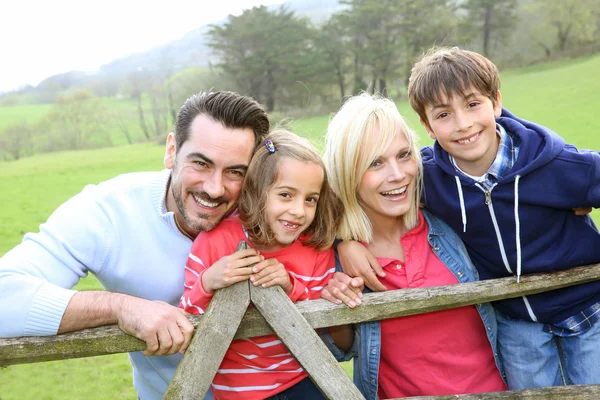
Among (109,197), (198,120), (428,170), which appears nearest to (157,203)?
(109,197)

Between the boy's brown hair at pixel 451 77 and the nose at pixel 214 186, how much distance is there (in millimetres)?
1259

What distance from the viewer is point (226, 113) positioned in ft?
10.1

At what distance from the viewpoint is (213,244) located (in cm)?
285

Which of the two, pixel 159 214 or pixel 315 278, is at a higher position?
pixel 159 214

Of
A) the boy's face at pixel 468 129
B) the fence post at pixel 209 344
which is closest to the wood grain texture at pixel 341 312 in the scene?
the fence post at pixel 209 344

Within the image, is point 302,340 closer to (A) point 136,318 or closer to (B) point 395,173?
(A) point 136,318

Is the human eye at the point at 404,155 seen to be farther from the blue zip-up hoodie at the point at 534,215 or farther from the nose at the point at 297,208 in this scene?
the nose at the point at 297,208

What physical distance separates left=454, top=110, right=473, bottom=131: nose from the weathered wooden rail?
0.91 meters

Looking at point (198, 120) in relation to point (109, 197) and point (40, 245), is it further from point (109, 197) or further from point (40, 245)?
point (40, 245)

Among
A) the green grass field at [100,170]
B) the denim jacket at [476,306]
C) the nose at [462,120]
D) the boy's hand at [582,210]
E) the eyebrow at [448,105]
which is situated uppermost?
the eyebrow at [448,105]

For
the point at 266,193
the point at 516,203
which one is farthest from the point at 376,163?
the point at 516,203

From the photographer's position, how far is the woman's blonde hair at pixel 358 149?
2967 millimetres

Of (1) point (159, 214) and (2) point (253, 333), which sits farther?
(1) point (159, 214)

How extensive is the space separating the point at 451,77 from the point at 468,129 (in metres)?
0.32
